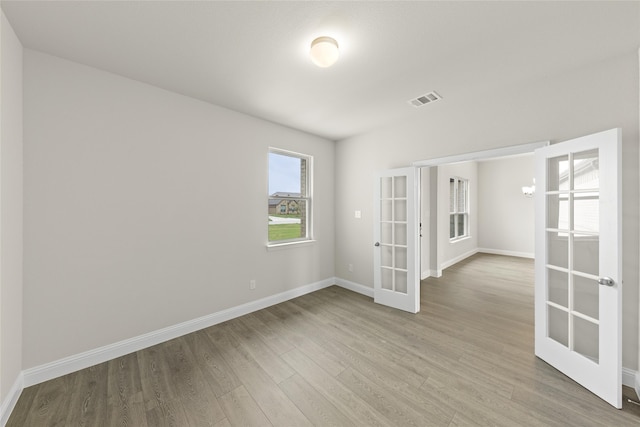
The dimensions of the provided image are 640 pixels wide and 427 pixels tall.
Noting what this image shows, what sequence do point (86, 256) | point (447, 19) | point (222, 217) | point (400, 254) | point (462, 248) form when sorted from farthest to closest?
Result: point (462, 248), point (400, 254), point (222, 217), point (86, 256), point (447, 19)

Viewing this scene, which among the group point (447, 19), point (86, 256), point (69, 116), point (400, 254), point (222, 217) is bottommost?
point (400, 254)

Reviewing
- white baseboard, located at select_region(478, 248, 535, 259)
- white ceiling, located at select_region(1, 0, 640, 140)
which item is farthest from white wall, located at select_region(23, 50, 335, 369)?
white baseboard, located at select_region(478, 248, 535, 259)

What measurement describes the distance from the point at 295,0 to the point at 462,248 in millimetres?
7002

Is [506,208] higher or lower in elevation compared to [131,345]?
higher

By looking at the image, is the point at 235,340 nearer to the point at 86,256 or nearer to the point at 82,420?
the point at 82,420

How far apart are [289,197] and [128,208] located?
80.8 inches

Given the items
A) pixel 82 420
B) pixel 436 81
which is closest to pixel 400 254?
pixel 436 81

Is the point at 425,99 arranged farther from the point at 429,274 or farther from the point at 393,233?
the point at 429,274

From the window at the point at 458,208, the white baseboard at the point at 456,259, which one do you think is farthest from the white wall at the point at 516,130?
the window at the point at 458,208

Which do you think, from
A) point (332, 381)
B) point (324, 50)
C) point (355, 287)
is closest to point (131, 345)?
point (332, 381)

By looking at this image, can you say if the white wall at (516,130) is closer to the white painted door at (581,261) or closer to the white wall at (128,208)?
the white painted door at (581,261)

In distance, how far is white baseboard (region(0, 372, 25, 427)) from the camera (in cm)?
154

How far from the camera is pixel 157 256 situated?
2492 millimetres

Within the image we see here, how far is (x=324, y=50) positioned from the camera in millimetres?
1713
